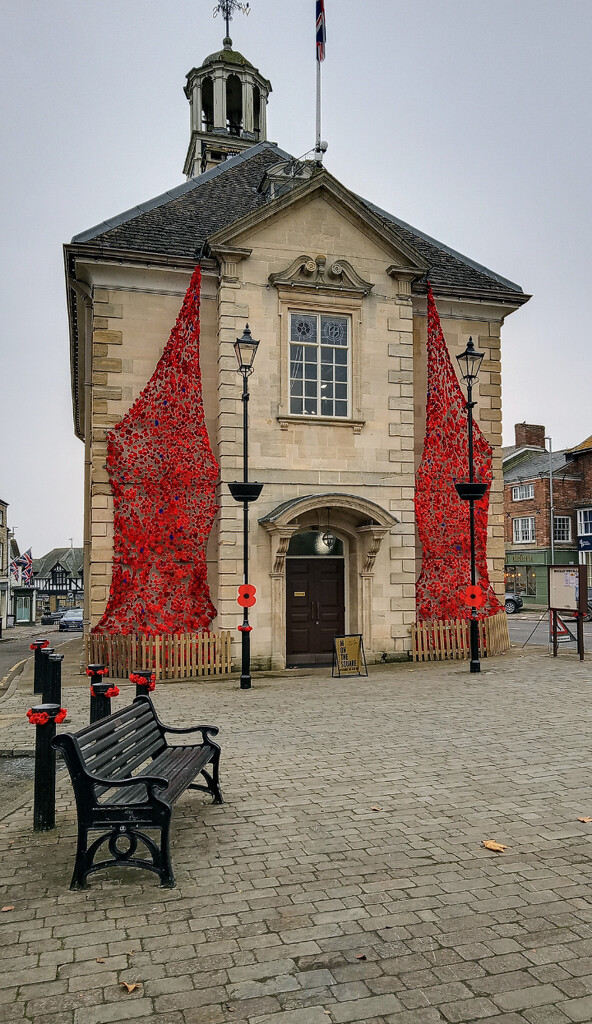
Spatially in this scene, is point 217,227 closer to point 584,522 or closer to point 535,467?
point 584,522

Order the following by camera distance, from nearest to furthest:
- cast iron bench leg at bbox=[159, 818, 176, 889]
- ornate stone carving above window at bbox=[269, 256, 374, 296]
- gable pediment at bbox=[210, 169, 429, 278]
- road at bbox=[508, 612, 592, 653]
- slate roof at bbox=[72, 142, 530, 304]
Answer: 1. cast iron bench leg at bbox=[159, 818, 176, 889]
2. gable pediment at bbox=[210, 169, 429, 278]
3. ornate stone carving above window at bbox=[269, 256, 374, 296]
4. slate roof at bbox=[72, 142, 530, 304]
5. road at bbox=[508, 612, 592, 653]

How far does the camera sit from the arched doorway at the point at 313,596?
58.0 ft

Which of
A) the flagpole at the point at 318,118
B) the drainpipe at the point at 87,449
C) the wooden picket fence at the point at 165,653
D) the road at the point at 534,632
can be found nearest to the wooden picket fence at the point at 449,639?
the road at the point at 534,632

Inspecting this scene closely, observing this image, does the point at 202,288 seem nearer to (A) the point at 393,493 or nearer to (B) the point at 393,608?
(A) the point at 393,493

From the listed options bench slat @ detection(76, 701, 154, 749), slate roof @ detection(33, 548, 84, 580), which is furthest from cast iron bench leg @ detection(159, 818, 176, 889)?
slate roof @ detection(33, 548, 84, 580)

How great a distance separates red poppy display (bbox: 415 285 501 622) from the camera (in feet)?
60.5

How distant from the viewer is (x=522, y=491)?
50.4 metres

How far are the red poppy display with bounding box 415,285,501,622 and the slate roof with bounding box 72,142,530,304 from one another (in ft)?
5.65

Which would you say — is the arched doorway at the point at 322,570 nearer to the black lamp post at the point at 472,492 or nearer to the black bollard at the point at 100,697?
the black lamp post at the point at 472,492

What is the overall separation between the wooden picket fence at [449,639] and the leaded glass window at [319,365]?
5391 mm

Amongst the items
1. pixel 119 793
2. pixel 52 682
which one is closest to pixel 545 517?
pixel 52 682

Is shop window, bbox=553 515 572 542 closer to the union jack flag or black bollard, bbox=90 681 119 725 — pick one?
the union jack flag

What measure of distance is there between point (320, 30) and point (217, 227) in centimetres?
636

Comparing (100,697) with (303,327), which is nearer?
(100,697)
